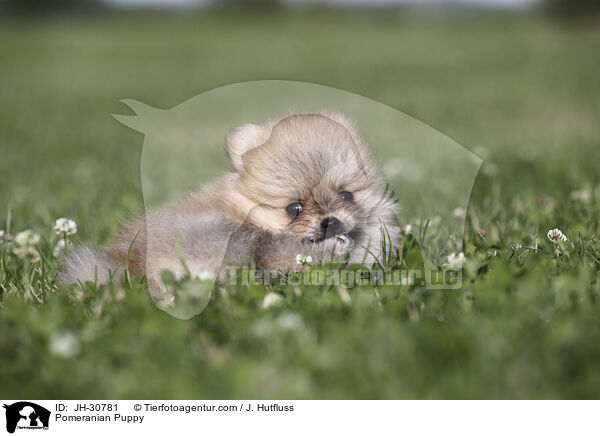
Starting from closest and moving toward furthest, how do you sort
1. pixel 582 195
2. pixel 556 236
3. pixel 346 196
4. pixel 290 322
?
pixel 290 322
pixel 346 196
pixel 556 236
pixel 582 195

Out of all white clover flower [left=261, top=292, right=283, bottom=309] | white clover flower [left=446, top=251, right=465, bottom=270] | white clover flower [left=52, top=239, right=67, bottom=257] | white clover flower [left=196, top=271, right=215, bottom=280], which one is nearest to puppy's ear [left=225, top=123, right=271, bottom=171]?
white clover flower [left=196, top=271, right=215, bottom=280]

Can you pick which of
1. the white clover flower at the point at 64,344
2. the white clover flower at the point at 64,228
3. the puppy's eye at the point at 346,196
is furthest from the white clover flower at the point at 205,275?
the white clover flower at the point at 64,228

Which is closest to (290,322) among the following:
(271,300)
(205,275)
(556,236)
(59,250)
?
(271,300)

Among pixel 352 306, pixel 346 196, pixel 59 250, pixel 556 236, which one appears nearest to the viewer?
pixel 352 306

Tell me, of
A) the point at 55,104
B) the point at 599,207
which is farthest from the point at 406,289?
the point at 55,104

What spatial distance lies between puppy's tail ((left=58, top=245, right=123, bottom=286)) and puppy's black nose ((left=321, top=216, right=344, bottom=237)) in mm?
910

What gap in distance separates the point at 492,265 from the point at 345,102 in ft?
3.47

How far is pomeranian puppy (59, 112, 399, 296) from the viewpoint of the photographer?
7.75 feet

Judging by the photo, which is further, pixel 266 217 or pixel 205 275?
pixel 266 217

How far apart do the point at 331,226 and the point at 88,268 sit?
108 cm

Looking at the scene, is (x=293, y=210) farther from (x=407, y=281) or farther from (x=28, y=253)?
(x=28, y=253)
